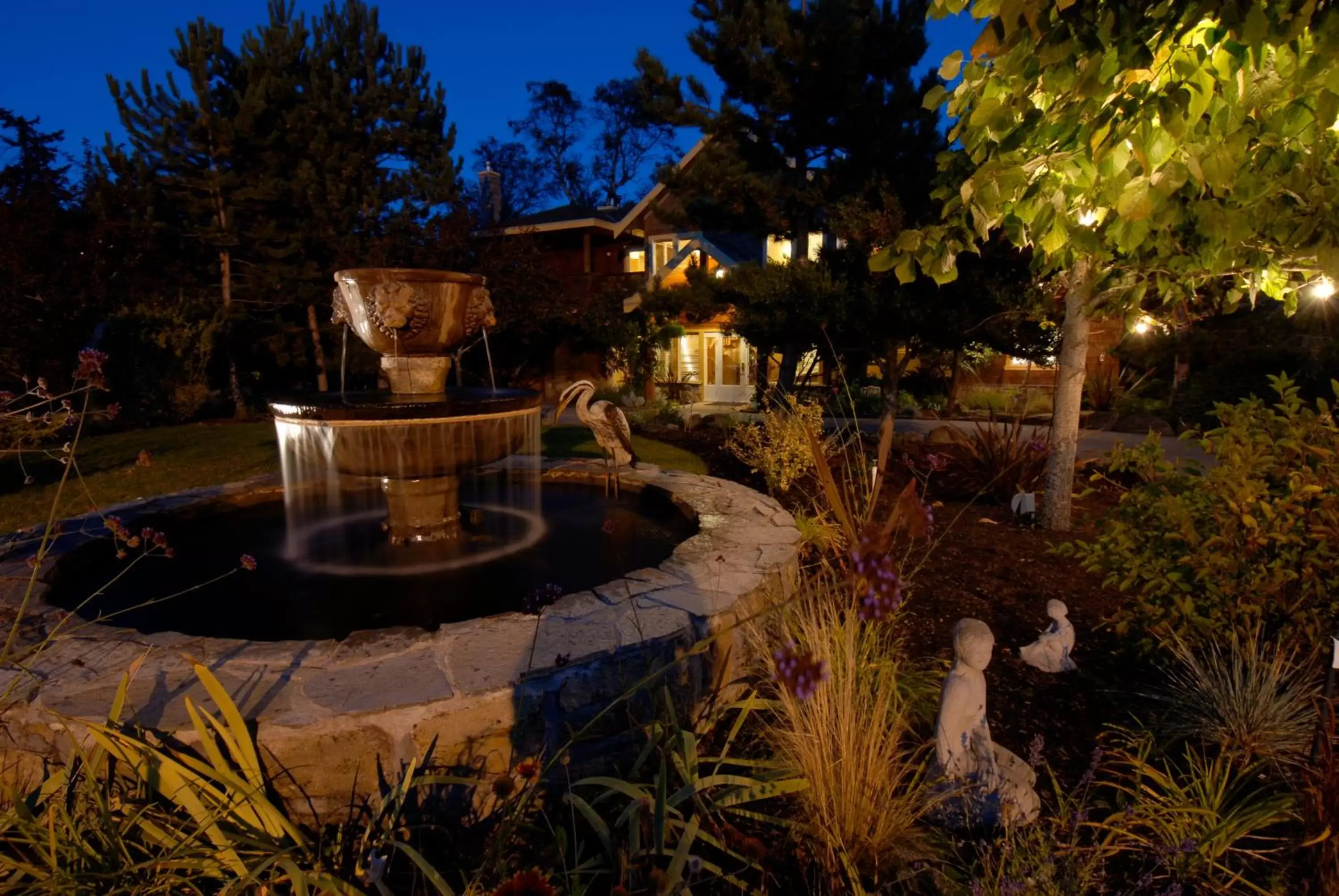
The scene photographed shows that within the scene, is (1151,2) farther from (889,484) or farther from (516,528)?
(889,484)

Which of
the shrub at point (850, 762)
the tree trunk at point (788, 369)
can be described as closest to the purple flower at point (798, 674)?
the shrub at point (850, 762)

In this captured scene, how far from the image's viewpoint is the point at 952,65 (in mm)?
2416

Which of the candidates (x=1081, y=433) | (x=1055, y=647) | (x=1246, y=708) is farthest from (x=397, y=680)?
(x=1081, y=433)

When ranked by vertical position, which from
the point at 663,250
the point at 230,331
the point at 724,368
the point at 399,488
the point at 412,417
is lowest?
the point at 399,488

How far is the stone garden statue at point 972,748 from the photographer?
214cm

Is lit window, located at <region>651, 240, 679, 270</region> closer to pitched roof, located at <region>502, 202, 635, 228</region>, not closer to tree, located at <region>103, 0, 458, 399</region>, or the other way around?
pitched roof, located at <region>502, 202, 635, 228</region>

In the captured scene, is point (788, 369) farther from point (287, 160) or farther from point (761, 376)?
point (287, 160)

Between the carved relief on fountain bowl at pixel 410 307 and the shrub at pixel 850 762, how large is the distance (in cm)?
313

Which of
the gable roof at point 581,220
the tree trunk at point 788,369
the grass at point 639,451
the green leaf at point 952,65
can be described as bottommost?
the grass at point 639,451

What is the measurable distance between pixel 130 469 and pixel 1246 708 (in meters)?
10.4

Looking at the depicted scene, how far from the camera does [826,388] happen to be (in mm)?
15680

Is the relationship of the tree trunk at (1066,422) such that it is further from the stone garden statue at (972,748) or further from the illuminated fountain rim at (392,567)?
the illuminated fountain rim at (392,567)

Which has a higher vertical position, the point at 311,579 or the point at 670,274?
the point at 670,274

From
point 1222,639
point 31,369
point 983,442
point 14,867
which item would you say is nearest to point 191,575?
→ point 14,867
